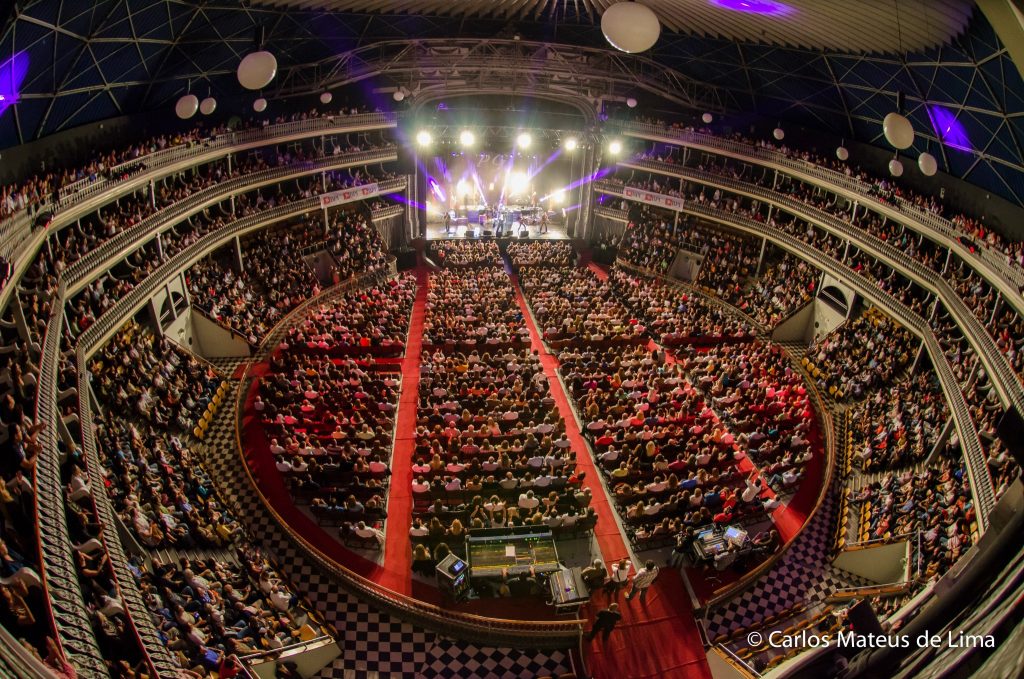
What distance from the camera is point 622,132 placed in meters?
38.5

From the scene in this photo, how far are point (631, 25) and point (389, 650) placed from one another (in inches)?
567

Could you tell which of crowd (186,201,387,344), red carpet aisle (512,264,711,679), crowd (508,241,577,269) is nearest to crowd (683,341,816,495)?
red carpet aisle (512,264,711,679)

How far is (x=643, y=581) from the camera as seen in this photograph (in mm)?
15727

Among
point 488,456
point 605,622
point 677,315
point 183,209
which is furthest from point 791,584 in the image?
point 183,209

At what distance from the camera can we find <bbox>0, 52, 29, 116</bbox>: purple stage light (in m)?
17.6

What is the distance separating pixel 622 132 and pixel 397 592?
31736 mm

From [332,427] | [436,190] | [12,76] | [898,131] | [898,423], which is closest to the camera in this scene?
[898,131]

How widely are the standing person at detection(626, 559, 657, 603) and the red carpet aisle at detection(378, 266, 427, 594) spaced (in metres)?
5.83

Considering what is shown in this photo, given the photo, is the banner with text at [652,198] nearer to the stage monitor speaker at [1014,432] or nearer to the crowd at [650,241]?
the crowd at [650,241]

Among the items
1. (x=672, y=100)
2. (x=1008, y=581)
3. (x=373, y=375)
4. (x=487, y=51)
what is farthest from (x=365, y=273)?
(x=1008, y=581)

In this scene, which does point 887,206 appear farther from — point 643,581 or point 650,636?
point 650,636

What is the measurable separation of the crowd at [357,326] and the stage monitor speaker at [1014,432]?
2157 cm

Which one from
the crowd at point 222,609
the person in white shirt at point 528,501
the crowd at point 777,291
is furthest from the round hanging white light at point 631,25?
the crowd at point 777,291

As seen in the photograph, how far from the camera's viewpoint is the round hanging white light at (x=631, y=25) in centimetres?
1073
